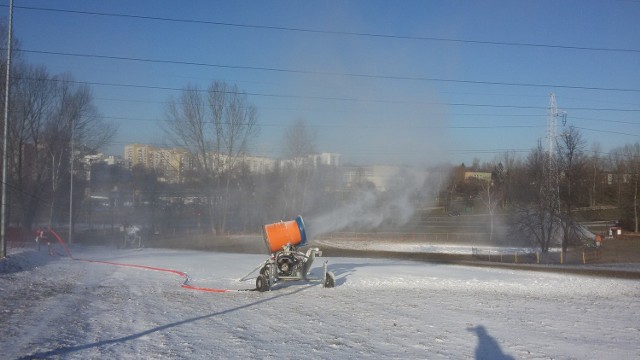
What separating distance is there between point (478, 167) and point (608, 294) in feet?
237

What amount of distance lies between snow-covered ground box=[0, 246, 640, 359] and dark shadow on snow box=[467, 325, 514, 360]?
4cm

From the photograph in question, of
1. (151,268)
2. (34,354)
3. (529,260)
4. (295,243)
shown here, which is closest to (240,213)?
(529,260)

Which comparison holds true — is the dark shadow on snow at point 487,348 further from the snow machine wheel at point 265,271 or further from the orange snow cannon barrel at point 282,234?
the orange snow cannon barrel at point 282,234

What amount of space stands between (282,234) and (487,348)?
8689 mm

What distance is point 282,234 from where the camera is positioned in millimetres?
17250

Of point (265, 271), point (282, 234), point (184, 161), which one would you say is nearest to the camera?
point (265, 271)

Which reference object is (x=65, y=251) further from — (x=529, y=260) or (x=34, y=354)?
(x=529, y=260)

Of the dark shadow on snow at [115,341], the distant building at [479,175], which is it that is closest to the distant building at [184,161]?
the distant building at [479,175]

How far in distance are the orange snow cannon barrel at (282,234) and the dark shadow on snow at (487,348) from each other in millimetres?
7408

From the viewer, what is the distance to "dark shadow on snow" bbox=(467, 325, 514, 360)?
362 inches

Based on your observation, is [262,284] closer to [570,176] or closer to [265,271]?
[265,271]

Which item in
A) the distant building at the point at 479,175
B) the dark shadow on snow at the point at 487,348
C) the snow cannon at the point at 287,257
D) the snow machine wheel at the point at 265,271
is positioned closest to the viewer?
the dark shadow on snow at the point at 487,348

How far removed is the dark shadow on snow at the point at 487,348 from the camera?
362 inches

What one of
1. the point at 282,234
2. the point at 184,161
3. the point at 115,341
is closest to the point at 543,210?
the point at 282,234
